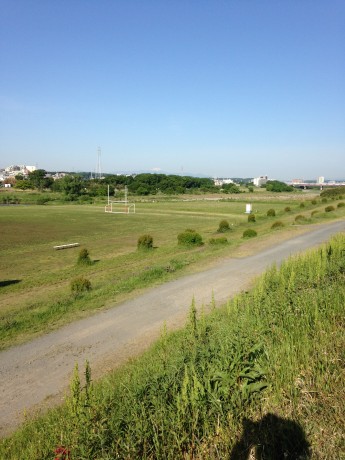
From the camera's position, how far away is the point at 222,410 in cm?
405

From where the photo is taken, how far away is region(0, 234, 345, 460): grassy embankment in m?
3.67

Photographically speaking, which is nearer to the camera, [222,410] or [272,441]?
[272,441]

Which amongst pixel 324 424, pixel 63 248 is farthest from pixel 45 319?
pixel 63 248

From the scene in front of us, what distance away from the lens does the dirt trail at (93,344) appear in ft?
22.4

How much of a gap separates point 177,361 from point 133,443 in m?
1.73

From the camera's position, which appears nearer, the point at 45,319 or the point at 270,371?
the point at 270,371

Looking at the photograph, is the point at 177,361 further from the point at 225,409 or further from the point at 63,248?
the point at 63,248

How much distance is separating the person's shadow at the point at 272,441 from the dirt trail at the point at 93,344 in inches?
162

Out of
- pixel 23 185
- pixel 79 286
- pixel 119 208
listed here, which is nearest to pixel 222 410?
pixel 79 286

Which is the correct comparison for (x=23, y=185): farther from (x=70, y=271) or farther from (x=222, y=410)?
(x=222, y=410)

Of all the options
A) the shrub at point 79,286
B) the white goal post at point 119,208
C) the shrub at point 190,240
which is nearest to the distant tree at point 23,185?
the white goal post at point 119,208

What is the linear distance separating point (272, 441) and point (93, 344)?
Answer: 6.13m

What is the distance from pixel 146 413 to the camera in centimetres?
411

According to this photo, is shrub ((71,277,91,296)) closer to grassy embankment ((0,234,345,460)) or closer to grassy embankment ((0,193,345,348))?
grassy embankment ((0,193,345,348))
